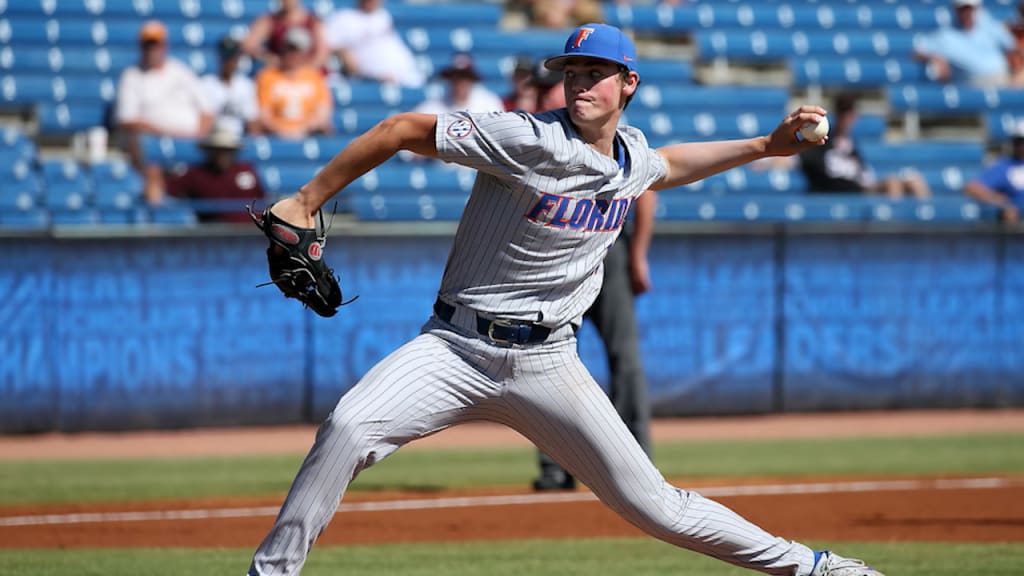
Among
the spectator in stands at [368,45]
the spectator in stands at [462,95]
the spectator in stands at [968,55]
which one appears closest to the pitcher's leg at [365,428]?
the spectator in stands at [462,95]

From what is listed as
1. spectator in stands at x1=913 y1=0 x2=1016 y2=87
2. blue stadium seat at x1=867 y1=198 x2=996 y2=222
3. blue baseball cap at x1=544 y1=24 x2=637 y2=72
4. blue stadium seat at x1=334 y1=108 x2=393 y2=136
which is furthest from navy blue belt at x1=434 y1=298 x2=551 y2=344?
spectator in stands at x1=913 y1=0 x2=1016 y2=87

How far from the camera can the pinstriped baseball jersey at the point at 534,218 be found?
438cm

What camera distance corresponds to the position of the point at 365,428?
4.34 metres

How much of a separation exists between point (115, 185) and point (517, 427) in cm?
835

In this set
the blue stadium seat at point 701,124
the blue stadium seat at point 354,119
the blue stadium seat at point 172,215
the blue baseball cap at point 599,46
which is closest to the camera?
the blue baseball cap at point 599,46

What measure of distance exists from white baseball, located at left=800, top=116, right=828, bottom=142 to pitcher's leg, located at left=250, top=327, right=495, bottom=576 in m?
1.38

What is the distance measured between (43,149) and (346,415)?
32.4 ft

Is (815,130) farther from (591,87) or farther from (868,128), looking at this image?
(868,128)

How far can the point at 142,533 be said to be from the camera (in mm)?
7309

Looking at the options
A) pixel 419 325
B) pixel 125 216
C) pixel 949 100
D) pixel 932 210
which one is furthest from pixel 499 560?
pixel 949 100

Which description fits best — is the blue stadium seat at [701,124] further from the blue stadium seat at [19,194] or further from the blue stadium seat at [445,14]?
the blue stadium seat at [19,194]

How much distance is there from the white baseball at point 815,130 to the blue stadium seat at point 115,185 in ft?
26.9

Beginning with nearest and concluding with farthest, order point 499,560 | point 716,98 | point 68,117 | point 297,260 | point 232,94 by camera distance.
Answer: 1. point 297,260
2. point 499,560
3. point 68,117
4. point 232,94
5. point 716,98

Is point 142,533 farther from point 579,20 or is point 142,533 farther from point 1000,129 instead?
point 1000,129
